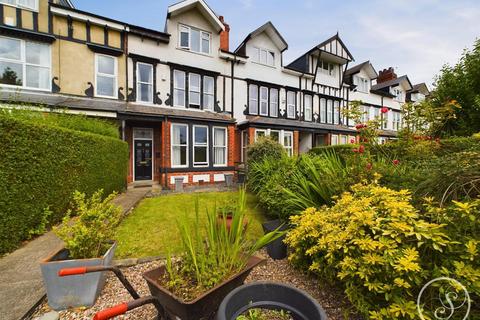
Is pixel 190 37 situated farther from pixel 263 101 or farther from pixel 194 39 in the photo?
pixel 263 101

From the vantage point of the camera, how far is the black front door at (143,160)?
1113 cm

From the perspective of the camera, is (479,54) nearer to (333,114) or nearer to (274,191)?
(333,114)

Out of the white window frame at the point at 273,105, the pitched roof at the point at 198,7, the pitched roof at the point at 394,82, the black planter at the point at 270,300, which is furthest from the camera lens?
the pitched roof at the point at 394,82

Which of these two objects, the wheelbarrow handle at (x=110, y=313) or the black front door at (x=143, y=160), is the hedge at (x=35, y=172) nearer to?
the wheelbarrow handle at (x=110, y=313)

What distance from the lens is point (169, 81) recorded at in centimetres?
1120

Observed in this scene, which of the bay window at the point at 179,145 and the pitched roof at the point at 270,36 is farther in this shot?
the pitched roof at the point at 270,36

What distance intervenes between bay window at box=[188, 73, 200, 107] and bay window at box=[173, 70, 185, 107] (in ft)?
1.21

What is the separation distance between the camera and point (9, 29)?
8359 mm

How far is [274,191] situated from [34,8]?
12.1 m

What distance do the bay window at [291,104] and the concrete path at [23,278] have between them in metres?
13.9

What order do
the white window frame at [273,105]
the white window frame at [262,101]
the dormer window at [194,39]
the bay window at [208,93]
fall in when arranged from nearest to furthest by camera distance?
the dormer window at [194,39] → the bay window at [208,93] → the white window frame at [262,101] → the white window frame at [273,105]

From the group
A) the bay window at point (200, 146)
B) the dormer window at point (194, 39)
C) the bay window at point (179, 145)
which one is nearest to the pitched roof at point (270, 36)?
the dormer window at point (194, 39)

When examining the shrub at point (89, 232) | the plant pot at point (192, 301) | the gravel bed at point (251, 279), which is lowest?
the gravel bed at point (251, 279)

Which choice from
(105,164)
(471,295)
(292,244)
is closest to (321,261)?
(292,244)
